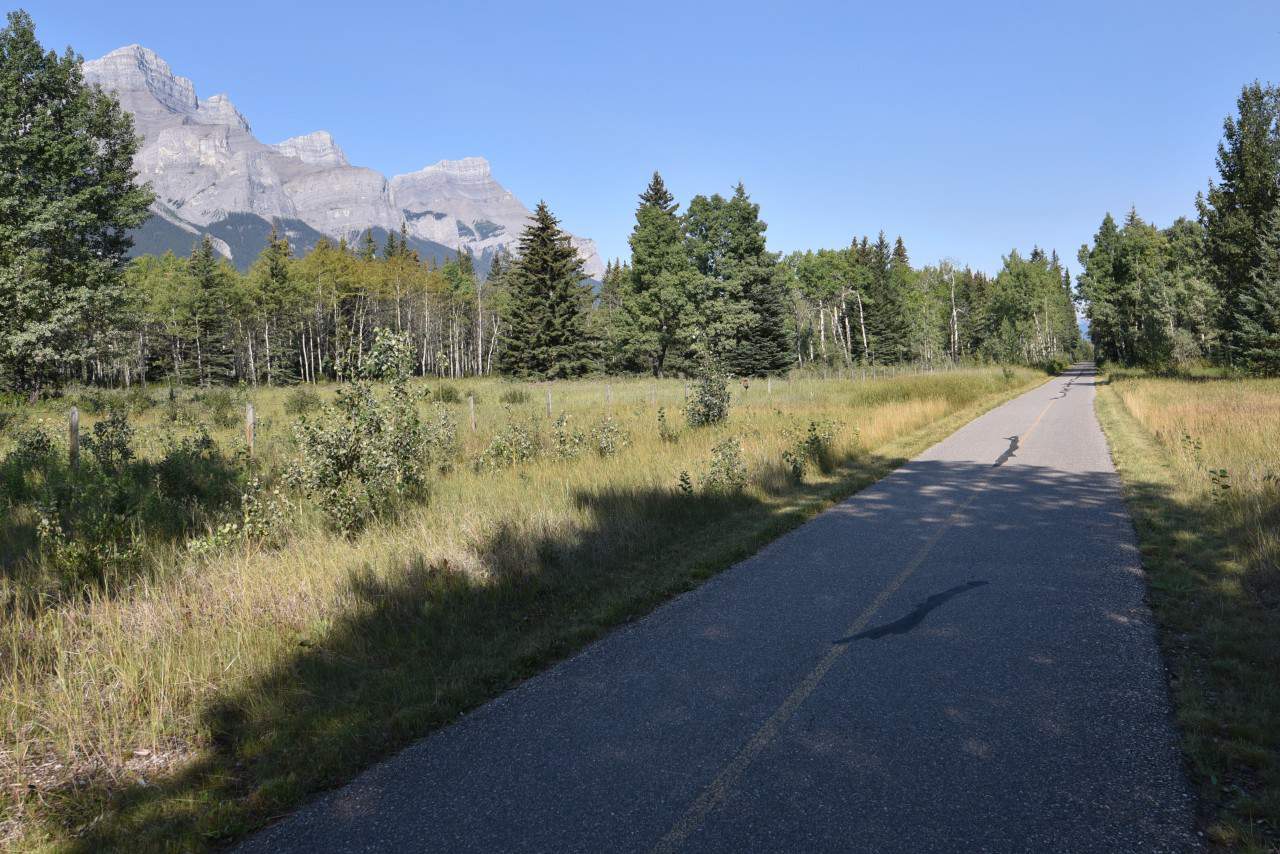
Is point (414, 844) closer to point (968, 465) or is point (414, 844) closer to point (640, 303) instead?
point (968, 465)

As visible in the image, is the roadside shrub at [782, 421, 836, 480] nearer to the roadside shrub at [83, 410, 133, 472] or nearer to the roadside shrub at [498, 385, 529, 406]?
the roadside shrub at [83, 410, 133, 472]

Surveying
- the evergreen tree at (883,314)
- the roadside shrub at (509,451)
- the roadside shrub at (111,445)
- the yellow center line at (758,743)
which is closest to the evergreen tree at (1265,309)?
the roadside shrub at (509,451)

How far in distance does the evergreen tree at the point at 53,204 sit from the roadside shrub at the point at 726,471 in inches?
1118

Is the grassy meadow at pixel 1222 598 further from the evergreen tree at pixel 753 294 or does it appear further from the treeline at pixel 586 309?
the evergreen tree at pixel 753 294

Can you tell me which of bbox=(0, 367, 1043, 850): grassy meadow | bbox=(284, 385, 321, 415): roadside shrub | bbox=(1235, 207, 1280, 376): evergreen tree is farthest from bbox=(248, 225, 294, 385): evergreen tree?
bbox=(1235, 207, 1280, 376): evergreen tree

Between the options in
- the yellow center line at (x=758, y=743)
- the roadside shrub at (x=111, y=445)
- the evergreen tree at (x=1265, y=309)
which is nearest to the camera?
the yellow center line at (x=758, y=743)

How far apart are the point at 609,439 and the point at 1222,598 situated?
10.2 metres

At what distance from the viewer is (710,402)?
1714 cm

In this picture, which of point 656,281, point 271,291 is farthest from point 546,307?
point 271,291

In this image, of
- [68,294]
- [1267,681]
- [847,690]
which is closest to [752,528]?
[847,690]

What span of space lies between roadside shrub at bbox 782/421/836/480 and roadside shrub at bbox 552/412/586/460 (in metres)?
4.06

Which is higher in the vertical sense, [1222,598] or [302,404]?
[302,404]

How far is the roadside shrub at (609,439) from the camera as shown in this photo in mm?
14070

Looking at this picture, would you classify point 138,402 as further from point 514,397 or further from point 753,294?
point 753,294
